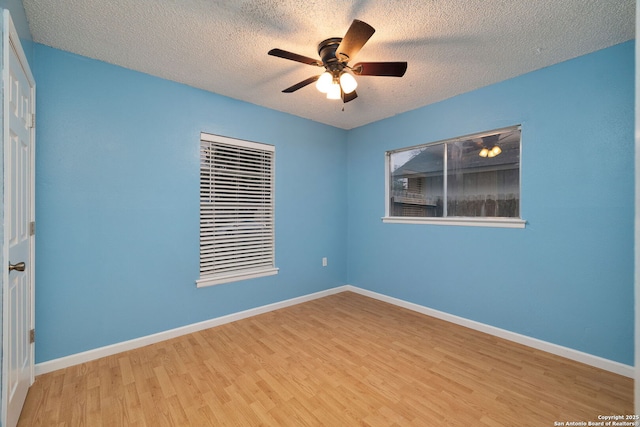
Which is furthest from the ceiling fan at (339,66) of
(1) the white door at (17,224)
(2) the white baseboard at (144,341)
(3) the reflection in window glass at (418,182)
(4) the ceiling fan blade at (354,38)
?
(2) the white baseboard at (144,341)

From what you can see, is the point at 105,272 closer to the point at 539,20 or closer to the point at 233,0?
the point at 233,0

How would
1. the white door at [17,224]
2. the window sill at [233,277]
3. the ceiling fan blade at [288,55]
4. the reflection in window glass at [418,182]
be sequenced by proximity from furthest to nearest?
the reflection in window glass at [418,182] < the window sill at [233,277] < the ceiling fan blade at [288,55] < the white door at [17,224]

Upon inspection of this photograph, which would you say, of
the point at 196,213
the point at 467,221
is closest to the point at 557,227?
the point at 467,221

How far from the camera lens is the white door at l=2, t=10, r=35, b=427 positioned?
52.1 inches

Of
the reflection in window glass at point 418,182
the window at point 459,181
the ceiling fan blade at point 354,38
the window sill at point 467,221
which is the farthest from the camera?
the reflection in window glass at point 418,182

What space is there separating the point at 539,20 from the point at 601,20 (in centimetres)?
42

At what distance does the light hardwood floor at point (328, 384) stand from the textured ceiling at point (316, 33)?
260 centimetres

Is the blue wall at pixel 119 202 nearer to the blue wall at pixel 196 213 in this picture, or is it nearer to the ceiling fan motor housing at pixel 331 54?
the blue wall at pixel 196 213

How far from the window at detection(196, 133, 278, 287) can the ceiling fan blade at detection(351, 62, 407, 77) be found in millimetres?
1748

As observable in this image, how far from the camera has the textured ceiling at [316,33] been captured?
1.73m

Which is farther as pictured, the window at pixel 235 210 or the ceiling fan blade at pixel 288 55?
the window at pixel 235 210

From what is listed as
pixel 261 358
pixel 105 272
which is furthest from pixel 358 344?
pixel 105 272

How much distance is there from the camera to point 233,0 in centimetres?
167

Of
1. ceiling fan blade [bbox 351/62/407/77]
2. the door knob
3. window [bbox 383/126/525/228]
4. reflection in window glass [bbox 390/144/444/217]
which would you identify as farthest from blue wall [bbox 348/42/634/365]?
the door knob
